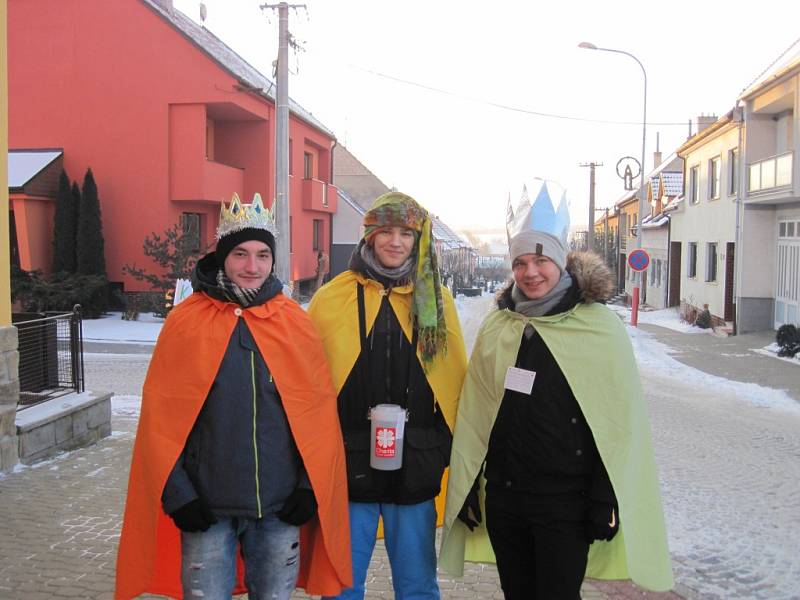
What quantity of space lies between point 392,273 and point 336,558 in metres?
1.26

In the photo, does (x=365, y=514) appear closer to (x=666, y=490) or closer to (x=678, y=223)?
(x=666, y=490)

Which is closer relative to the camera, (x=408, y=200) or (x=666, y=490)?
(x=408, y=200)

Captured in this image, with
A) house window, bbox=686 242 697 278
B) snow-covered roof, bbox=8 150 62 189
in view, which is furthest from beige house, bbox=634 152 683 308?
snow-covered roof, bbox=8 150 62 189

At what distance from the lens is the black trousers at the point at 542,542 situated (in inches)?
111

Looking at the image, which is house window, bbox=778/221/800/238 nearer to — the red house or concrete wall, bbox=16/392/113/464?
the red house

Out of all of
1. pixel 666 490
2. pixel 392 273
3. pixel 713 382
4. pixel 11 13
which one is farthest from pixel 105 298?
pixel 392 273

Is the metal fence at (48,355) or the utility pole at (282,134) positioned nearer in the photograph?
the metal fence at (48,355)

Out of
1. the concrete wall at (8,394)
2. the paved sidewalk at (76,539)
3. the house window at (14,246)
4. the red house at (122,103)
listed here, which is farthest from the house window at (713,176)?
the concrete wall at (8,394)

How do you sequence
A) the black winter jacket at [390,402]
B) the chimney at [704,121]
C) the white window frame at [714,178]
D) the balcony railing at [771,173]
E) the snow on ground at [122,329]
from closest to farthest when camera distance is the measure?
1. the black winter jacket at [390,402]
2. the snow on ground at [122,329]
3. the balcony railing at [771,173]
4. the white window frame at [714,178]
5. the chimney at [704,121]

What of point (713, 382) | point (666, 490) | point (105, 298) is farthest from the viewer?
point (105, 298)

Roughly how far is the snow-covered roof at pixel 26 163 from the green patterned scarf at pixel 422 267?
62.6ft

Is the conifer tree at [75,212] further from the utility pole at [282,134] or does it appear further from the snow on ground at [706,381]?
the snow on ground at [706,381]

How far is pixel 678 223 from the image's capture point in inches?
1169

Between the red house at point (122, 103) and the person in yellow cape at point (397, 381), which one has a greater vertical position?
the red house at point (122, 103)
